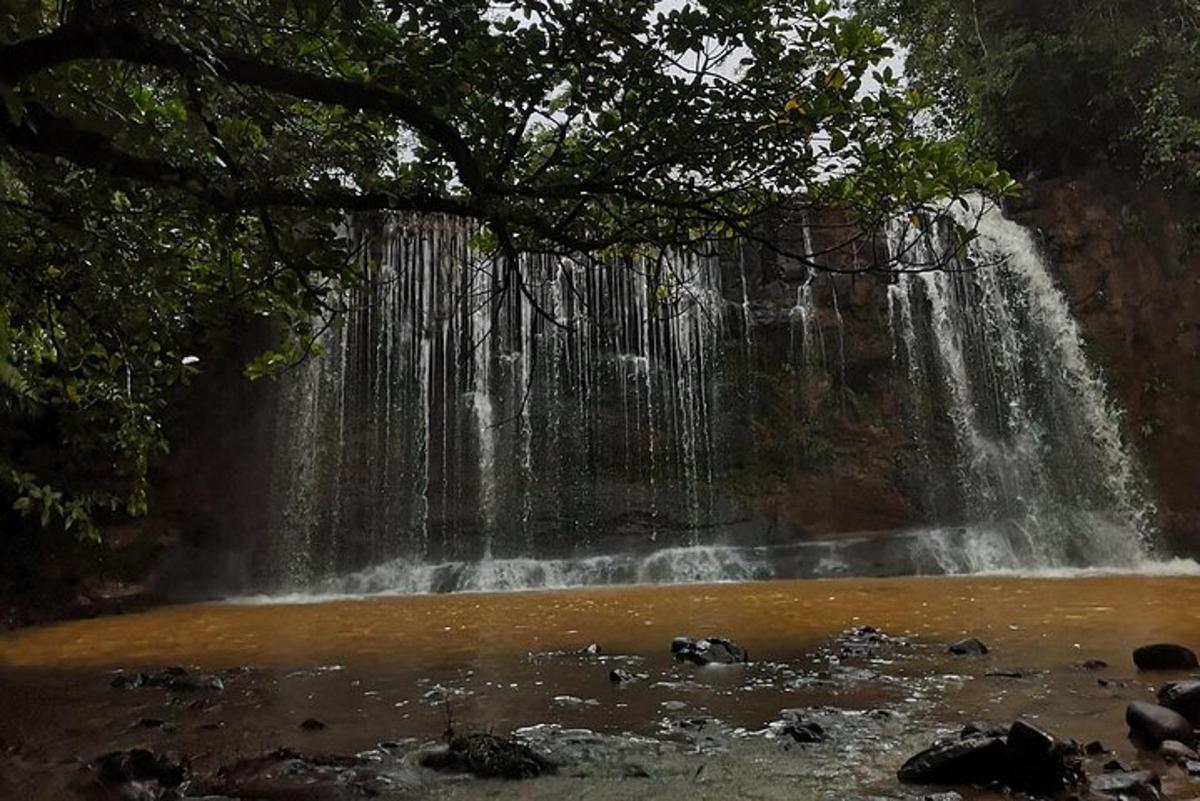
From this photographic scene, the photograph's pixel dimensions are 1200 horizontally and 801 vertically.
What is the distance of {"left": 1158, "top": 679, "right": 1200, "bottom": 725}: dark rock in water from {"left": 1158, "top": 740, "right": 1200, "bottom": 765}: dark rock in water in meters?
0.56

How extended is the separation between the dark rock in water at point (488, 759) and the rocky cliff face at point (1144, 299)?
15.6 meters

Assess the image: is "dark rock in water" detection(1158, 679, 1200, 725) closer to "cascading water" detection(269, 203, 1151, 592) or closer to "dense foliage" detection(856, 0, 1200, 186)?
"cascading water" detection(269, 203, 1151, 592)

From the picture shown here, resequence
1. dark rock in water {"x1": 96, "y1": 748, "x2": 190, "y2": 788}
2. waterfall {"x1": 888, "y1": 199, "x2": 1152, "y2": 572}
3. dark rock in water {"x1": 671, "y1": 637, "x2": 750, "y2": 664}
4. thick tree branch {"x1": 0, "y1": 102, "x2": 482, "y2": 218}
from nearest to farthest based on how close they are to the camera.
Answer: thick tree branch {"x1": 0, "y1": 102, "x2": 482, "y2": 218}, dark rock in water {"x1": 96, "y1": 748, "x2": 190, "y2": 788}, dark rock in water {"x1": 671, "y1": 637, "x2": 750, "y2": 664}, waterfall {"x1": 888, "y1": 199, "x2": 1152, "y2": 572}

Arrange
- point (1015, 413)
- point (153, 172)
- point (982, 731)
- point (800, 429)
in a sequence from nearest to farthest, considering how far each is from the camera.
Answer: point (153, 172) → point (982, 731) → point (1015, 413) → point (800, 429)

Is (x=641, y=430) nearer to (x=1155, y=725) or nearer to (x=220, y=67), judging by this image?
(x=1155, y=725)

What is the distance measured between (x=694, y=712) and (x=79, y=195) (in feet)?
13.6

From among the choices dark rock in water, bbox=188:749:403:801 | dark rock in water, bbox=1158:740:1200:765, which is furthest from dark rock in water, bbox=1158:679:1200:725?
dark rock in water, bbox=188:749:403:801

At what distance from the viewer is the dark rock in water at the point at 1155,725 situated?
3.96m

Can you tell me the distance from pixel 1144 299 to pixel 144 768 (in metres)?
19.0

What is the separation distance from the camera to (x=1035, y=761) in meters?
3.51

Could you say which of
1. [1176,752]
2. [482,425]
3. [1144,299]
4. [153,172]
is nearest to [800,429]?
[482,425]

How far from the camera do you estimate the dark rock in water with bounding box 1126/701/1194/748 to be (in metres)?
3.96

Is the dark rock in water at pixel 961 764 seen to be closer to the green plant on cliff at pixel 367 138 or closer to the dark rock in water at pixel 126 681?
the green plant on cliff at pixel 367 138

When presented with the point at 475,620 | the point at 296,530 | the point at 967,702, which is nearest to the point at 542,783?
the point at 967,702
